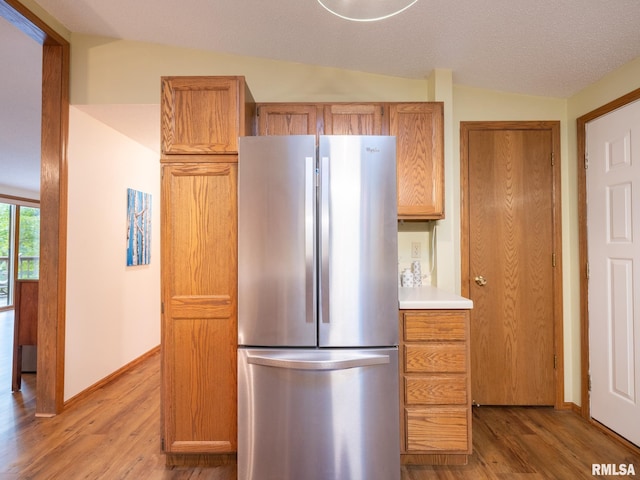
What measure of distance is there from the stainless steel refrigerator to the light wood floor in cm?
46

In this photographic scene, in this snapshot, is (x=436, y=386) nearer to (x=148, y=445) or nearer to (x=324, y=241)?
(x=324, y=241)

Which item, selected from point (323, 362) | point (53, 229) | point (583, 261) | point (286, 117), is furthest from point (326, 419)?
point (53, 229)

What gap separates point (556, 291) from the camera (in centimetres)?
278

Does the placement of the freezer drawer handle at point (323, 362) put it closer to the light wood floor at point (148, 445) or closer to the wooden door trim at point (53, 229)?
the light wood floor at point (148, 445)

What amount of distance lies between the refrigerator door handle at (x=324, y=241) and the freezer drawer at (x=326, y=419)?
23 cm

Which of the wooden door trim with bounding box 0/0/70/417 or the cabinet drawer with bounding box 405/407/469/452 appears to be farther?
the wooden door trim with bounding box 0/0/70/417

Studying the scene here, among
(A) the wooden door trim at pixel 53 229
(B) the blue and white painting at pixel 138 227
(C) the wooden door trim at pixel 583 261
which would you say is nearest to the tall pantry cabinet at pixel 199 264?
(A) the wooden door trim at pixel 53 229

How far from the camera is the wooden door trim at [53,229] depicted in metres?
2.68

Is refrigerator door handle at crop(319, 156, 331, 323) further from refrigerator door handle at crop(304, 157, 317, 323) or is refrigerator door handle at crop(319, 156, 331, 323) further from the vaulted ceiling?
the vaulted ceiling

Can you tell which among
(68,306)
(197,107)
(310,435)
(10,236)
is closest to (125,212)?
(68,306)

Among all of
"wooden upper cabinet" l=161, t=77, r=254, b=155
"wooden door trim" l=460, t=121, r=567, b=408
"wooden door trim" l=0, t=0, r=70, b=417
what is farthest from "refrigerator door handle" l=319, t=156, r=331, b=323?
"wooden door trim" l=0, t=0, r=70, b=417

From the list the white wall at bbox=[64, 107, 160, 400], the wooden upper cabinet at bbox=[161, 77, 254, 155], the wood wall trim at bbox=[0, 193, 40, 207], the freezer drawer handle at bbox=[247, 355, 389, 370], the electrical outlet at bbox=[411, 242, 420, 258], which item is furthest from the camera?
the wood wall trim at bbox=[0, 193, 40, 207]

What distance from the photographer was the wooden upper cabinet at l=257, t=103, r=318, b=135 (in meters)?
2.52

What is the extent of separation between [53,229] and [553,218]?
3767 millimetres
